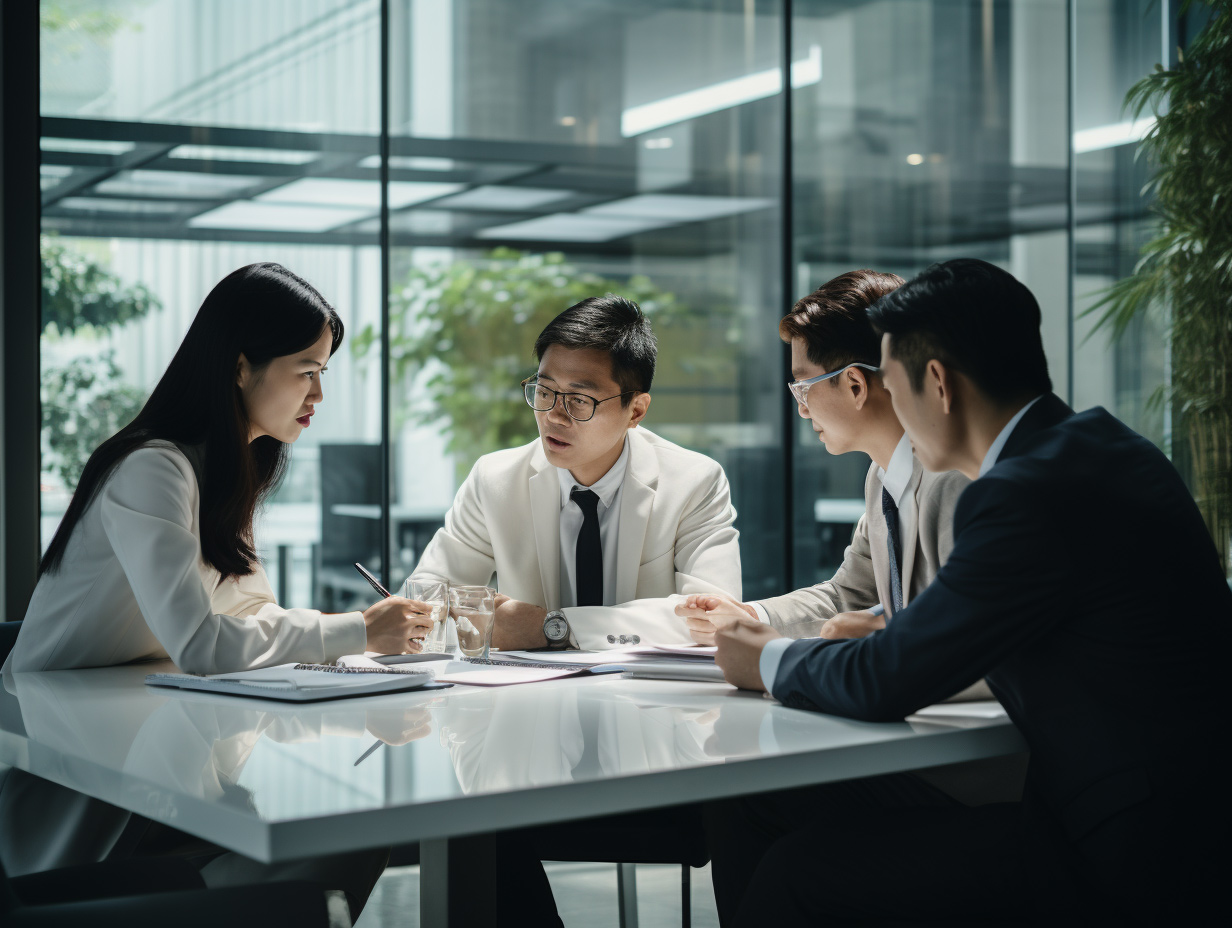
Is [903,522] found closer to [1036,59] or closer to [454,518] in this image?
[454,518]

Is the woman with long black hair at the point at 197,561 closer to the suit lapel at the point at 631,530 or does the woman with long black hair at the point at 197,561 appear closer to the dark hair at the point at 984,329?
the suit lapel at the point at 631,530

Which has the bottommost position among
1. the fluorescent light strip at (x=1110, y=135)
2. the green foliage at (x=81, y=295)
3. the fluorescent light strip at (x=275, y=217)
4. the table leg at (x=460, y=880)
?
the table leg at (x=460, y=880)

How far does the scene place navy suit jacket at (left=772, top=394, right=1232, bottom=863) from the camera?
1.39m

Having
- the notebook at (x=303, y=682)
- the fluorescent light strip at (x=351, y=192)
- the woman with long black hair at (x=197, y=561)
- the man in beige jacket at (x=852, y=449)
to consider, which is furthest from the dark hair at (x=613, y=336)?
the fluorescent light strip at (x=351, y=192)

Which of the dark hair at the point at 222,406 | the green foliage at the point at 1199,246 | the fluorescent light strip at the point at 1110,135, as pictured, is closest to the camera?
the dark hair at the point at 222,406

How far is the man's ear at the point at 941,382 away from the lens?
163 centimetres

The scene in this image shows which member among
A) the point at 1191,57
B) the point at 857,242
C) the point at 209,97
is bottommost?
the point at 857,242

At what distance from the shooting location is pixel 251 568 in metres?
2.21

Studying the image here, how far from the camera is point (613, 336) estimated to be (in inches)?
109

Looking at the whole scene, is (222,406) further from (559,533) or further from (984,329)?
(984,329)

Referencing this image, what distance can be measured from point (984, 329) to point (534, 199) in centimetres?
302

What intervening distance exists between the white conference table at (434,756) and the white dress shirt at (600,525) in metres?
1.02

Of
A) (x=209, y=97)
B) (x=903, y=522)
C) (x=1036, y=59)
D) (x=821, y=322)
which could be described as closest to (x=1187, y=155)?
(x=1036, y=59)

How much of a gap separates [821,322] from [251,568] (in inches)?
47.4
